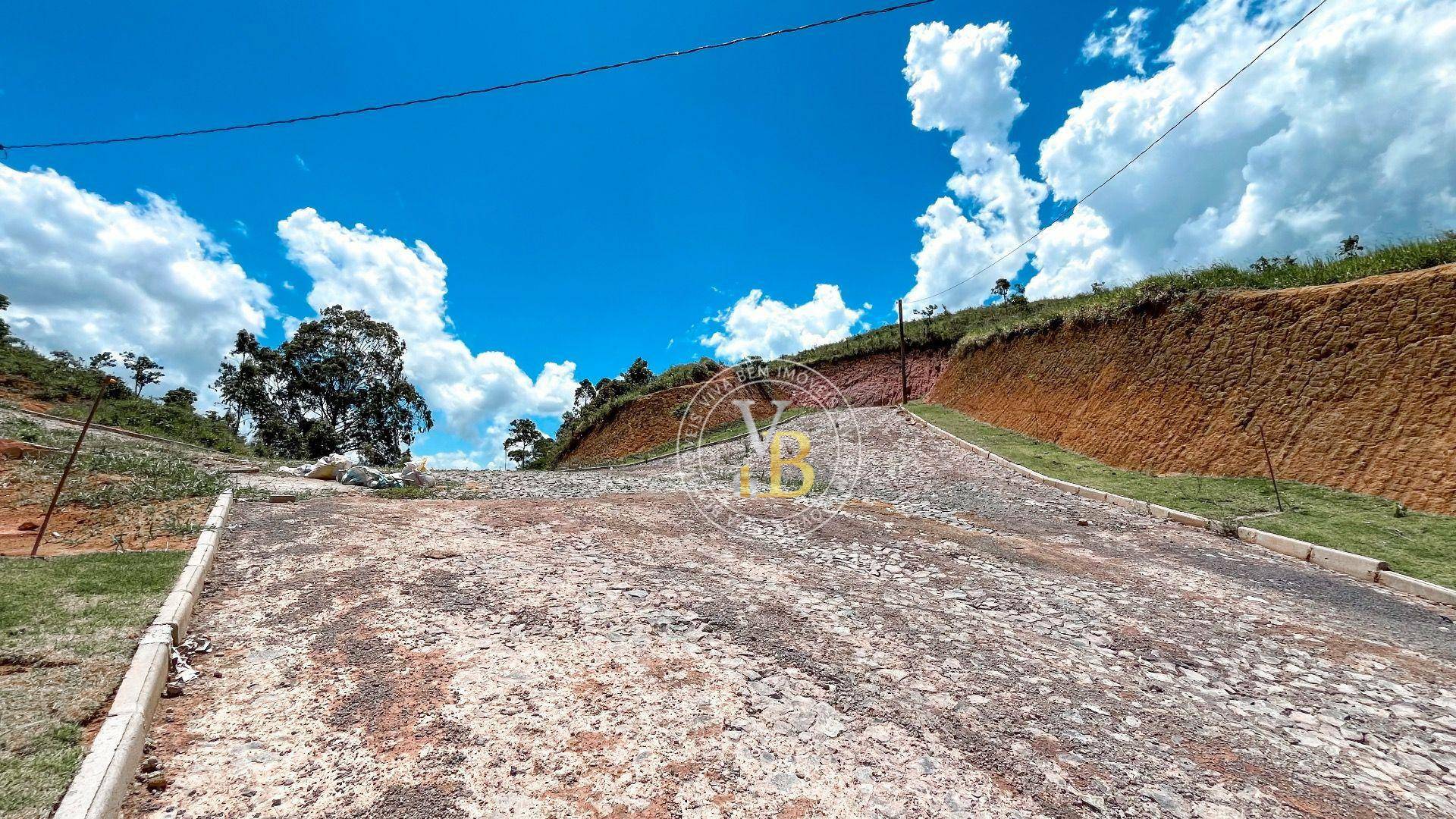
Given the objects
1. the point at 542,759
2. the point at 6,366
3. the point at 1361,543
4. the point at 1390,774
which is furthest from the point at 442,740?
the point at 6,366

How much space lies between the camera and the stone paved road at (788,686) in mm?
3129

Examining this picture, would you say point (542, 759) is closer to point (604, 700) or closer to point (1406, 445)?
point (604, 700)

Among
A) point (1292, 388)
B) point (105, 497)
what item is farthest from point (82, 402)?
point (1292, 388)

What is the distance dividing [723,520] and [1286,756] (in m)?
7.68

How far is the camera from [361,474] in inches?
542

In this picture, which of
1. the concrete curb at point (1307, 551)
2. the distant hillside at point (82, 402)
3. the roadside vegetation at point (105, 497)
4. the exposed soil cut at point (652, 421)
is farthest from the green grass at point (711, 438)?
the concrete curb at point (1307, 551)

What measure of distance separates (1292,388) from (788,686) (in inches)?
568

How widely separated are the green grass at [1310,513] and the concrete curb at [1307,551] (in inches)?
9.8

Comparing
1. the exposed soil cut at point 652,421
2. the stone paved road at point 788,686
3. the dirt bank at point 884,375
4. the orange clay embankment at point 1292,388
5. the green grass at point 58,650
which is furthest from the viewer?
the dirt bank at point 884,375

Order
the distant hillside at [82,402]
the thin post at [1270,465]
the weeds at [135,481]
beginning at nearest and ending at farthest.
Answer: the weeds at [135,481]
the thin post at [1270,465]
the distant hillside at [82,402]

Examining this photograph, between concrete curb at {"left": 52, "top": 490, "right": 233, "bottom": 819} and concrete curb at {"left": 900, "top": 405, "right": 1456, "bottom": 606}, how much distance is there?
42.0ft

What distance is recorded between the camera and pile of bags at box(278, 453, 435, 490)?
13609mm

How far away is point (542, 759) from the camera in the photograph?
3270mm

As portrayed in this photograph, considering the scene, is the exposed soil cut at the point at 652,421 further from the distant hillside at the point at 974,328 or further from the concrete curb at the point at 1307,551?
the concrete curb at the point at 1307,551
